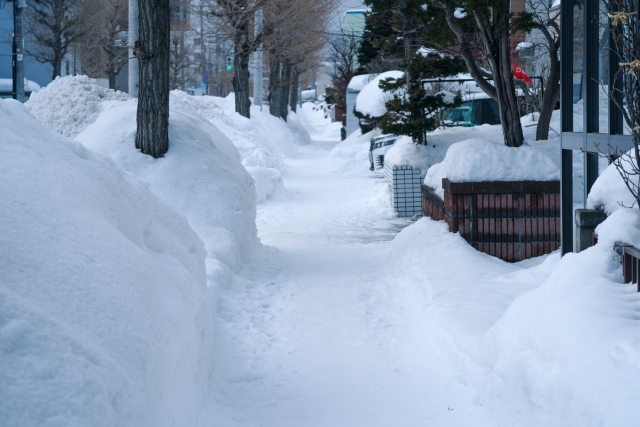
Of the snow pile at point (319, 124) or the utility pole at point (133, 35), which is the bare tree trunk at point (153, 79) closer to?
the utility pole at point (133, 35)

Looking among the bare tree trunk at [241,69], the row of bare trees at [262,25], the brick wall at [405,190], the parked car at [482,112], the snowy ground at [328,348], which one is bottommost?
the snowy ground at [328,348]

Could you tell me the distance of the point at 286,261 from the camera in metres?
9.07

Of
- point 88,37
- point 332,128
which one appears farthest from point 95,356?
point 332,128

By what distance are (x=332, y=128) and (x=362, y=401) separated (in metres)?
48.7

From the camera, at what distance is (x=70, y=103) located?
1075 centimetres

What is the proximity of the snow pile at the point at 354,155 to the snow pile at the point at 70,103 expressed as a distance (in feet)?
38.0

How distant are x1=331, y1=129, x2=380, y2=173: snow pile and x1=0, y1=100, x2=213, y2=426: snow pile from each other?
689 inches

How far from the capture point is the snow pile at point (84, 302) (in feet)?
8.41

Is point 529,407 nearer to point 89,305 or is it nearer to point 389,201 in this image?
point 89,305

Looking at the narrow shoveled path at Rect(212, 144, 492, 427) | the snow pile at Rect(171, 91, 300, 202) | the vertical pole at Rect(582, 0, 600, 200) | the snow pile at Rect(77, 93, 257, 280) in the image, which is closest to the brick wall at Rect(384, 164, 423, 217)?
the narrow shoveled path at Rect(212, 144, 492, 427)

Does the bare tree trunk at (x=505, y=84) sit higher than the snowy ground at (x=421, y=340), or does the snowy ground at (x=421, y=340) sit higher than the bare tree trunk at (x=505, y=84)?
the bare tree trunk at (x=505, y=84)

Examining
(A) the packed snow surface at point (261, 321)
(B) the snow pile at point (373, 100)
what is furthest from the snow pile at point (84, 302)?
(B) the snow pile at point (373, 100)

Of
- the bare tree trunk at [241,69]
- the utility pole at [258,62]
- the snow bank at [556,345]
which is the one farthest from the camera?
the utility pole at [258,62]

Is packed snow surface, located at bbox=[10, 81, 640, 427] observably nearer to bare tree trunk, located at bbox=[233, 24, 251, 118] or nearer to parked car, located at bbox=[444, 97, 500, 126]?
parked car, located at bbox=[444, 97, 500, 126]
